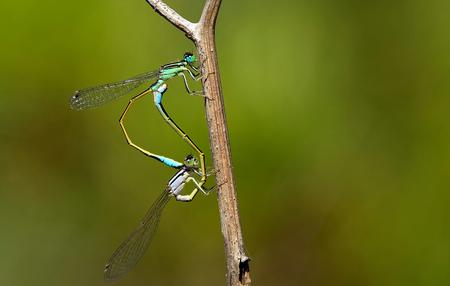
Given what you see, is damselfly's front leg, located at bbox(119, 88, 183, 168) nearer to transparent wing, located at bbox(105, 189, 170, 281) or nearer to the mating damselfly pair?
the mating damselfly pair

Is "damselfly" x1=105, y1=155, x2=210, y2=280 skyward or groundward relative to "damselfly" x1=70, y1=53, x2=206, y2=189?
groundward

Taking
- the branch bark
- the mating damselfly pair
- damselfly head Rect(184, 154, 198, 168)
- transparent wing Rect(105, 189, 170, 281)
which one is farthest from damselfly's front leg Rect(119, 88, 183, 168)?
the branch bark

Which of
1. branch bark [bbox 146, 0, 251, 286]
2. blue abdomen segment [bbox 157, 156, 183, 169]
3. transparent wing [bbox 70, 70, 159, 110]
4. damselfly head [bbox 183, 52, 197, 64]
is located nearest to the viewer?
branch bark [bbox 146, 0, 251, 286]

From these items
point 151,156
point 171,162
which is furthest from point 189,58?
→ point 151,156

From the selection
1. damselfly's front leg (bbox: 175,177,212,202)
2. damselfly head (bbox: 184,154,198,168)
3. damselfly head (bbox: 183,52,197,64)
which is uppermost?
damselfly head (bbox: 183,52,197,64)

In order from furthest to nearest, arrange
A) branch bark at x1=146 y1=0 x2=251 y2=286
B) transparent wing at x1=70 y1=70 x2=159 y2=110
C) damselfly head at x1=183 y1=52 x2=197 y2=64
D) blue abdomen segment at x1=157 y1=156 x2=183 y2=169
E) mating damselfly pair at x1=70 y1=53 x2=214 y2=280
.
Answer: transparent wing at x1=70 y1=70 x2=159 y2=110, blue abdomen segment at x1=157 y1=156 x2=183 y2=169, mating damselfly pair at x1=70 y1=53 x2=214 y2=280, damselfly head at x1=183 y1=52 x2=197 y2=64, branch bark at x1=146 y1=0 x2=251 y2=286

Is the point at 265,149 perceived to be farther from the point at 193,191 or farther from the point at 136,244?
the point at 136,244

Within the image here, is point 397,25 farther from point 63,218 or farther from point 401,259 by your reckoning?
point 63,218

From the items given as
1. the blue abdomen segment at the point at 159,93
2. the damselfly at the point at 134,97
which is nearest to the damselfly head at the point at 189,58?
the damselfly at the point at 134,97
